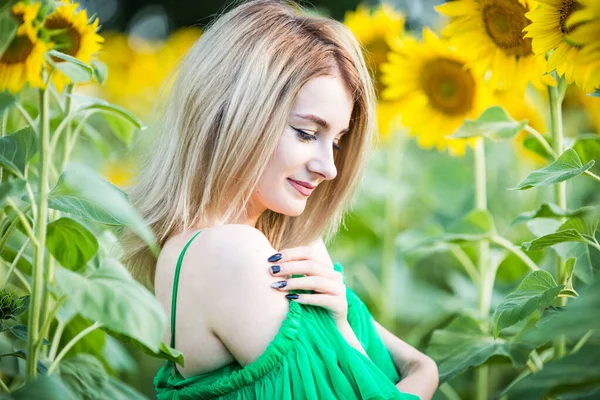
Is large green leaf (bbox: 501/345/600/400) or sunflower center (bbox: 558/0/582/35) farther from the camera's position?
sunflower center (bbox: 558/0/582/35)

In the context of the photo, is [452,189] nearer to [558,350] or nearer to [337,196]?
[337,196]

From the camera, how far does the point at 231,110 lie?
103 centimetres

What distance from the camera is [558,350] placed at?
1064 mm

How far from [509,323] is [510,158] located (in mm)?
1506

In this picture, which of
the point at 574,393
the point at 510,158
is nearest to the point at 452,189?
the point at 510,158

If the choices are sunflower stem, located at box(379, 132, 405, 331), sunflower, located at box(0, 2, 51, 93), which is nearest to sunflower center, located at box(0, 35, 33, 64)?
sunflower, located at box(0, 2, 51, 93)

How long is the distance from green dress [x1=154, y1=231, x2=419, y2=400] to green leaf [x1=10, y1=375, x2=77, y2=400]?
210 millimetres

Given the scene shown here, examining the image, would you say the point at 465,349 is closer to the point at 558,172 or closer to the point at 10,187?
the point at 558,172

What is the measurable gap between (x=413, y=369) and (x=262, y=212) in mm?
327

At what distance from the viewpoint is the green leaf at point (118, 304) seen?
0.69 meters

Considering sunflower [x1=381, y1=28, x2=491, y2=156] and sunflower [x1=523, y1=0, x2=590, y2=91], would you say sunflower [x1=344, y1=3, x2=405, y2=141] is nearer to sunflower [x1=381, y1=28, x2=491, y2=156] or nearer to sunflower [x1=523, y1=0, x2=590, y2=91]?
sunflower [x1=381, y1=28, x2=491, y2=156]

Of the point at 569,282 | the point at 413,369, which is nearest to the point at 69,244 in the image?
the point at 413,369

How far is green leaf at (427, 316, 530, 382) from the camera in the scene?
1066mm

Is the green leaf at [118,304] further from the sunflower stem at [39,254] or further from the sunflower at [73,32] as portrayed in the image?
the sunflower at [73,32]
